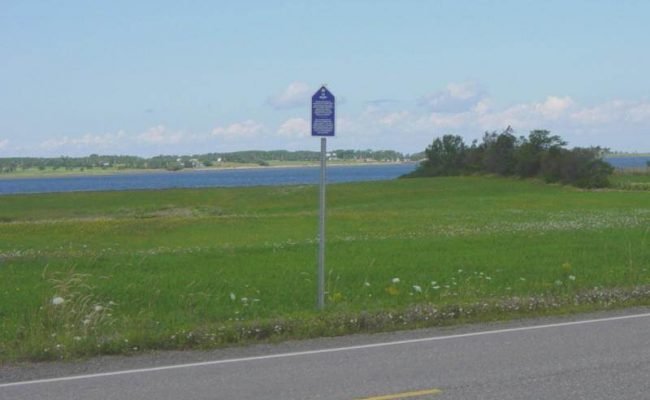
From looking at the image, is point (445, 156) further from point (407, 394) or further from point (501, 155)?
point (407, 394)

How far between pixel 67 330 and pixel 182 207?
2204 inches

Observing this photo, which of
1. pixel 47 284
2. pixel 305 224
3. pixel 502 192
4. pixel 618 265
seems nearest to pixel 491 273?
pixel 618 265

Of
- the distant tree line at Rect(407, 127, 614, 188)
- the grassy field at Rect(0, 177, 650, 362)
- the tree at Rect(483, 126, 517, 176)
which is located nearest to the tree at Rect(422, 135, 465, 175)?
the distant tree line at Rect(407, 127, 614, 188)

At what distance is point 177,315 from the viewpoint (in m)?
12.1

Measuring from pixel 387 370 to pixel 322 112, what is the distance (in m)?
3.95

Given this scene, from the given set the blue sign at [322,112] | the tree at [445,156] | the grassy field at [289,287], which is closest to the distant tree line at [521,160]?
the tree at [445,156]

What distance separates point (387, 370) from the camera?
8.67 m

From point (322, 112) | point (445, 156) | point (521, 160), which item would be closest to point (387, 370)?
point (322, 112)

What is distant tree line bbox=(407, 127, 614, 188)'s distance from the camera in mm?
86588

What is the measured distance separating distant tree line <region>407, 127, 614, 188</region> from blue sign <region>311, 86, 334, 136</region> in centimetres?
7514

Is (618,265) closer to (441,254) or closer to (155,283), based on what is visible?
(441,254)

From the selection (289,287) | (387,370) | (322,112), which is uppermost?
(322,112)

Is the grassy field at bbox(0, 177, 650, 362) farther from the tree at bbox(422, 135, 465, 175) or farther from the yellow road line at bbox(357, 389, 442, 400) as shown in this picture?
the tree at bbox(422, 135, 465, 175)

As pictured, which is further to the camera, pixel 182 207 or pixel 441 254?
pixel 182 207
